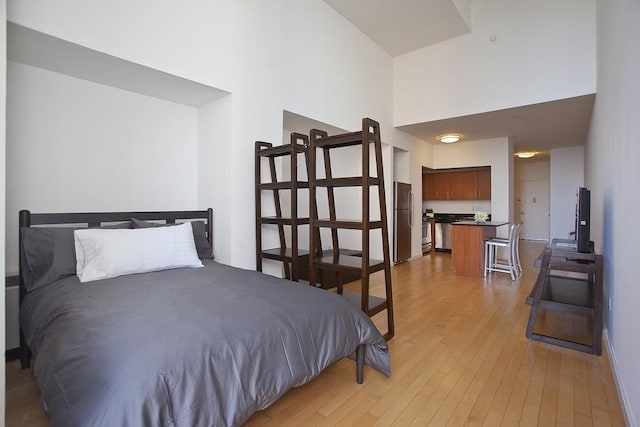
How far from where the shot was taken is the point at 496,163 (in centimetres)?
688

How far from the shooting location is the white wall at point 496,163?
22.2 ft

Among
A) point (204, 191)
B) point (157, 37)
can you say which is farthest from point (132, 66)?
point (204, 191)

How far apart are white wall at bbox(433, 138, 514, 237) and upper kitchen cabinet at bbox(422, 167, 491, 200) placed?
1.01ft

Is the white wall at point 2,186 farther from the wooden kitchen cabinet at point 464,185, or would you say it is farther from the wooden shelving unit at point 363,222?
the wooden kitchen cabinet at point 464,185

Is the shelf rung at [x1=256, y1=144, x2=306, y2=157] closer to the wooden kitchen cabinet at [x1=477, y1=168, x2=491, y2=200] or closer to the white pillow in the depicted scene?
the white pillow

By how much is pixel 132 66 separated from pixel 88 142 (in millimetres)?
793

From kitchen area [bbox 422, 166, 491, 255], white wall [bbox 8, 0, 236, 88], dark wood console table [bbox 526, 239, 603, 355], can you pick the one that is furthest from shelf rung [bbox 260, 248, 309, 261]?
kitchen area [bbox 422, 166, 491, 255]

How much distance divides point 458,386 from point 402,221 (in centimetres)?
437

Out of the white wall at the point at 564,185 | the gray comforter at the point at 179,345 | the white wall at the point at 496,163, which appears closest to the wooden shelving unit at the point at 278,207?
the gray comforter at the point at 179,345

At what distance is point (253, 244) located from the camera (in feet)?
10.9

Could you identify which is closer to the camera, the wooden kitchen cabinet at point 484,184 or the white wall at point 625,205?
the white wall at point 625,205

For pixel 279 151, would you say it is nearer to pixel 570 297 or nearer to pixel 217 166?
pixel 217 166

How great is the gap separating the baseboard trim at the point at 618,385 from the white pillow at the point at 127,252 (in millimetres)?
2789

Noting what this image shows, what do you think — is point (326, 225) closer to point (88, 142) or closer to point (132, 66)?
point (132, 66)
